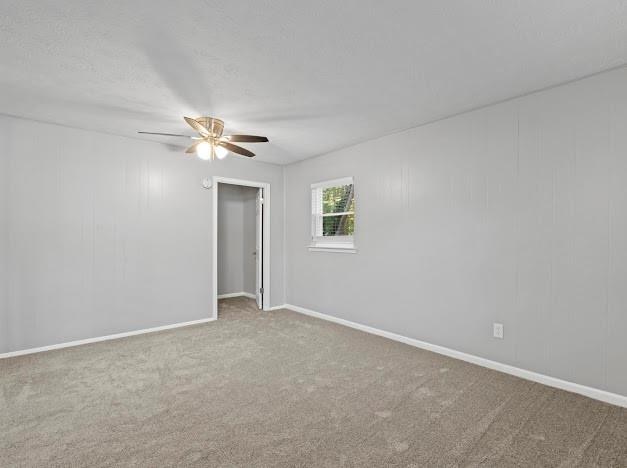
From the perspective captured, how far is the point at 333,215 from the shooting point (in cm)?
477

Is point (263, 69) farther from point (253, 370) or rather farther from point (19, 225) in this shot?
point (19, 225)

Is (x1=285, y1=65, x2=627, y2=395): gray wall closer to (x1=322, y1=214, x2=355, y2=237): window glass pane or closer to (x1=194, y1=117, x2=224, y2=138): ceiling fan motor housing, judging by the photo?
(x1=322, y1=214, x2=355, y2=237): window glass pane

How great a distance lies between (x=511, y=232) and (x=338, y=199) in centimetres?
236

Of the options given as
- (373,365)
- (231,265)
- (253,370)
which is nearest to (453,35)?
(373,365)

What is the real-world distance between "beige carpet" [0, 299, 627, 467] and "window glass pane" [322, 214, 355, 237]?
1681 mm

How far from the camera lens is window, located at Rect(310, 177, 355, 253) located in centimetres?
449

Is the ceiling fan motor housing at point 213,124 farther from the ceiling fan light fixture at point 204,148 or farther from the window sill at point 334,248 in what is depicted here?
the window sill at point 334,248

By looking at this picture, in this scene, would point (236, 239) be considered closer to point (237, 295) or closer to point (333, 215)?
point (237, 295)

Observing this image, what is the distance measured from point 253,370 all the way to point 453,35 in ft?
10.00

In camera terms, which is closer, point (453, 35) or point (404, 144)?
point (453, 35)

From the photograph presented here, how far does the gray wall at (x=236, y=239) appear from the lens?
653 cm

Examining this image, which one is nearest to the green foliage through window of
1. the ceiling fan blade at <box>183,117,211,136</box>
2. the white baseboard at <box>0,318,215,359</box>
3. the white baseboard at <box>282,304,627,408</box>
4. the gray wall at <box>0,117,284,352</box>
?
the white baseboard at <box>282,304,627,408</box>

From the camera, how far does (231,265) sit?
21.8 feet

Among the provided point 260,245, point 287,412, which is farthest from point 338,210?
point 287,412
